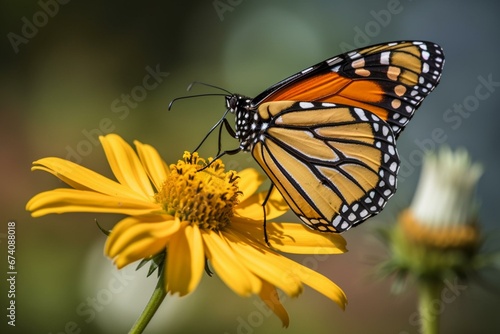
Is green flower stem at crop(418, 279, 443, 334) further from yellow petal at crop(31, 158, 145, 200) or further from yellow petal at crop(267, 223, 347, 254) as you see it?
yellow petal at crop(31, 158, 145, 200)

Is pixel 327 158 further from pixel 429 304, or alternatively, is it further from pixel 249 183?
pixel 429 304

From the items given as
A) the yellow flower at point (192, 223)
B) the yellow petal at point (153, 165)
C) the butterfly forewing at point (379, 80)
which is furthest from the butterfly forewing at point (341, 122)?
the yellow petal at point (153, 165)

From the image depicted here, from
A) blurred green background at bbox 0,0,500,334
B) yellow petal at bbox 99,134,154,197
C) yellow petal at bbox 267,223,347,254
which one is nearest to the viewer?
yellow petal at bbox 267,223,347,254

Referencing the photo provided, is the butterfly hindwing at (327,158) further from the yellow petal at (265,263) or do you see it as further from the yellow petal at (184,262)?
the yellow petal at (184,262)

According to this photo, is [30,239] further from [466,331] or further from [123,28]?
[466,331]

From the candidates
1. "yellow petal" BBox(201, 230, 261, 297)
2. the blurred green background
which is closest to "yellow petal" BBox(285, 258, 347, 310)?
"yellow petal" BBox(201, 230, 261, 297)

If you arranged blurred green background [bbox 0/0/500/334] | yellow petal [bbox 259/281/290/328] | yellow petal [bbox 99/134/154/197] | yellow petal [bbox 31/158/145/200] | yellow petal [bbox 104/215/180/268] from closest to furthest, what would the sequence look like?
yellow petal [bbox 104/215/180/268]
yellow petal [bbox 259/281/290/328]
yellow petal [bbox 31/158/145/200]
yellow petal [bbox 99/134/154/197]
blurred green background [bbox 0/0/500/334]

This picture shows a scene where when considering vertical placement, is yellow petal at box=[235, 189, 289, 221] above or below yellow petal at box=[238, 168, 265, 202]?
below
